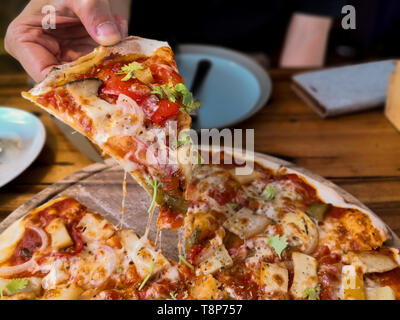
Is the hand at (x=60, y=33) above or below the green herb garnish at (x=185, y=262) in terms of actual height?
above

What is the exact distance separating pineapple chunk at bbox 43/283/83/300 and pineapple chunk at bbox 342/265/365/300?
0.92m

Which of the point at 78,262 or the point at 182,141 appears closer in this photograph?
the point at 182,141

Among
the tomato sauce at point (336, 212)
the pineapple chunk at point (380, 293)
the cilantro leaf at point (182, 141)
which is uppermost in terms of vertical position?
the cilantro leaf at point (182, 141)

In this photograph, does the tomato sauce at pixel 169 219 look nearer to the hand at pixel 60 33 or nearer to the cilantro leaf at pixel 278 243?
the cilantro leaf at pixel 278 243

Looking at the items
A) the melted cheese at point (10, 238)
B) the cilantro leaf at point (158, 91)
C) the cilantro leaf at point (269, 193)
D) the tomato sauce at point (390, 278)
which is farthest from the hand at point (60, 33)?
the tomato sauce at point (390, 278)

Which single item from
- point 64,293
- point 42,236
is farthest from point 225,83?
point 64,293

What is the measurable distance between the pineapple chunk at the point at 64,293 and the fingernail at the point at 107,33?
2.96 ft

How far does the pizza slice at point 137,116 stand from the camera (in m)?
1.34

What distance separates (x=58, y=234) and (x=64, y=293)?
25 centimetres

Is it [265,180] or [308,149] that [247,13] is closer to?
[308,149]

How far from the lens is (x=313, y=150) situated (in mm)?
2215

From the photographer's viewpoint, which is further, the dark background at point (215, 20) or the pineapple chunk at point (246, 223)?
the dark background at point (215, 20)

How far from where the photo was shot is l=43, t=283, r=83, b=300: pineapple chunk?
140 cm

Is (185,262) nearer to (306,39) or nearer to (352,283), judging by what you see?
(352,283)
